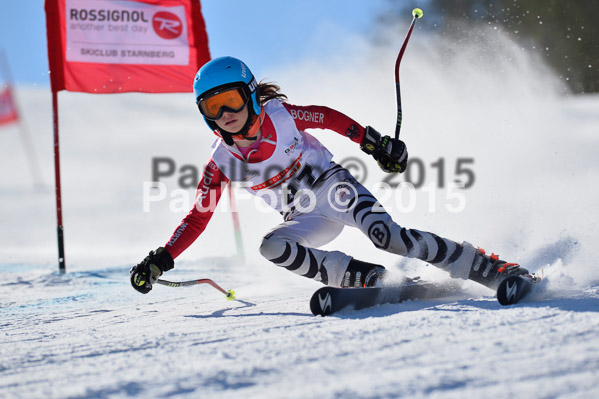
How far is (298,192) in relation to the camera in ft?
12.8

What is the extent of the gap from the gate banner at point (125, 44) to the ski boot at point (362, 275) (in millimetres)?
3908

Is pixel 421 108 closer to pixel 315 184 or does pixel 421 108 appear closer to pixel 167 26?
pixel 167 26

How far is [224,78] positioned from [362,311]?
1431 mm

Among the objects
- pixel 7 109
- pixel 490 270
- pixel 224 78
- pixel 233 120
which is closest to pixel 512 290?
pixel 490 270

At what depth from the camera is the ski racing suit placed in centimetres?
353

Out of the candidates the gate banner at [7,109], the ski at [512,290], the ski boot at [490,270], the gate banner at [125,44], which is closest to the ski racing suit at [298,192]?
the ski boot at [490,270]

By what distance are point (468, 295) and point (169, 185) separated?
12867 millimetres

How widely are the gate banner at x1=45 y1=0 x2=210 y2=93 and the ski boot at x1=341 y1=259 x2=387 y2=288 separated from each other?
391cm

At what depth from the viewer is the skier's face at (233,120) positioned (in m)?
3.60

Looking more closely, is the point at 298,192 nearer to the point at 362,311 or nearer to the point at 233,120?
the point at 233,120

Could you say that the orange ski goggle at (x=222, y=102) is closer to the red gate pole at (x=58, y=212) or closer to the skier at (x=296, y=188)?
the skier at (x=296, y=188)

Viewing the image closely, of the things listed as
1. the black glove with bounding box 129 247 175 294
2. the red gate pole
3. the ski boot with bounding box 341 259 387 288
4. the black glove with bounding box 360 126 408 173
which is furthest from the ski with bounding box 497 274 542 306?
the red gate pole

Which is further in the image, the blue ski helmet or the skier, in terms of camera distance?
the blue ski helmet

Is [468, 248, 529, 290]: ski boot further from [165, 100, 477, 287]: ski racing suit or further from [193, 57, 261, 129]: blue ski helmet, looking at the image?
[193, 57, 261, 129]: blue ski helmet
